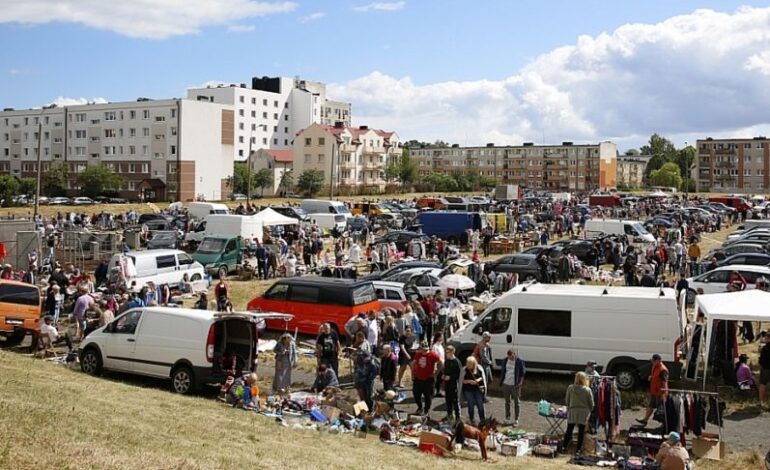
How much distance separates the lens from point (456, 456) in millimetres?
12219

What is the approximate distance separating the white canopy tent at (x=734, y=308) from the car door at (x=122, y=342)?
441 inches

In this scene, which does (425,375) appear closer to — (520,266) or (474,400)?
(474,400)

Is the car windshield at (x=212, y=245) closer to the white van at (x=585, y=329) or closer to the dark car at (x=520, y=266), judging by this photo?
the dark car at (x=520, y=266)

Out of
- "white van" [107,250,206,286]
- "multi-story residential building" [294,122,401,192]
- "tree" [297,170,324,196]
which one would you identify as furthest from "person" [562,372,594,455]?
"multi-story residential building" [294,122,401,192]

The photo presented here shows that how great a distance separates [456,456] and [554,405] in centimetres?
364

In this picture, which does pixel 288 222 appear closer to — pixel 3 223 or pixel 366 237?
pixel 366 237

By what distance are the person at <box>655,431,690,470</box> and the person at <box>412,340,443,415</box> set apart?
181 inches

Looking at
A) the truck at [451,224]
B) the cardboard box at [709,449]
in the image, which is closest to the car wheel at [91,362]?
the cardboard box at [709,449]

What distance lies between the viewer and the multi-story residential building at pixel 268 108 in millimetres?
125375

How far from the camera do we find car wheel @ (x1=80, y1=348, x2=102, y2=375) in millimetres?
16156

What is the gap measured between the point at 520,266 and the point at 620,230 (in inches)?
551

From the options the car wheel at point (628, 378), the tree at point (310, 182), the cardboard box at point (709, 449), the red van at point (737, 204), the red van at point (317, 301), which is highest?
the tree at point (310, 182)

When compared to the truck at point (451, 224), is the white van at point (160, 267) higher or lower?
lower

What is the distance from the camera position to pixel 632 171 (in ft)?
601
